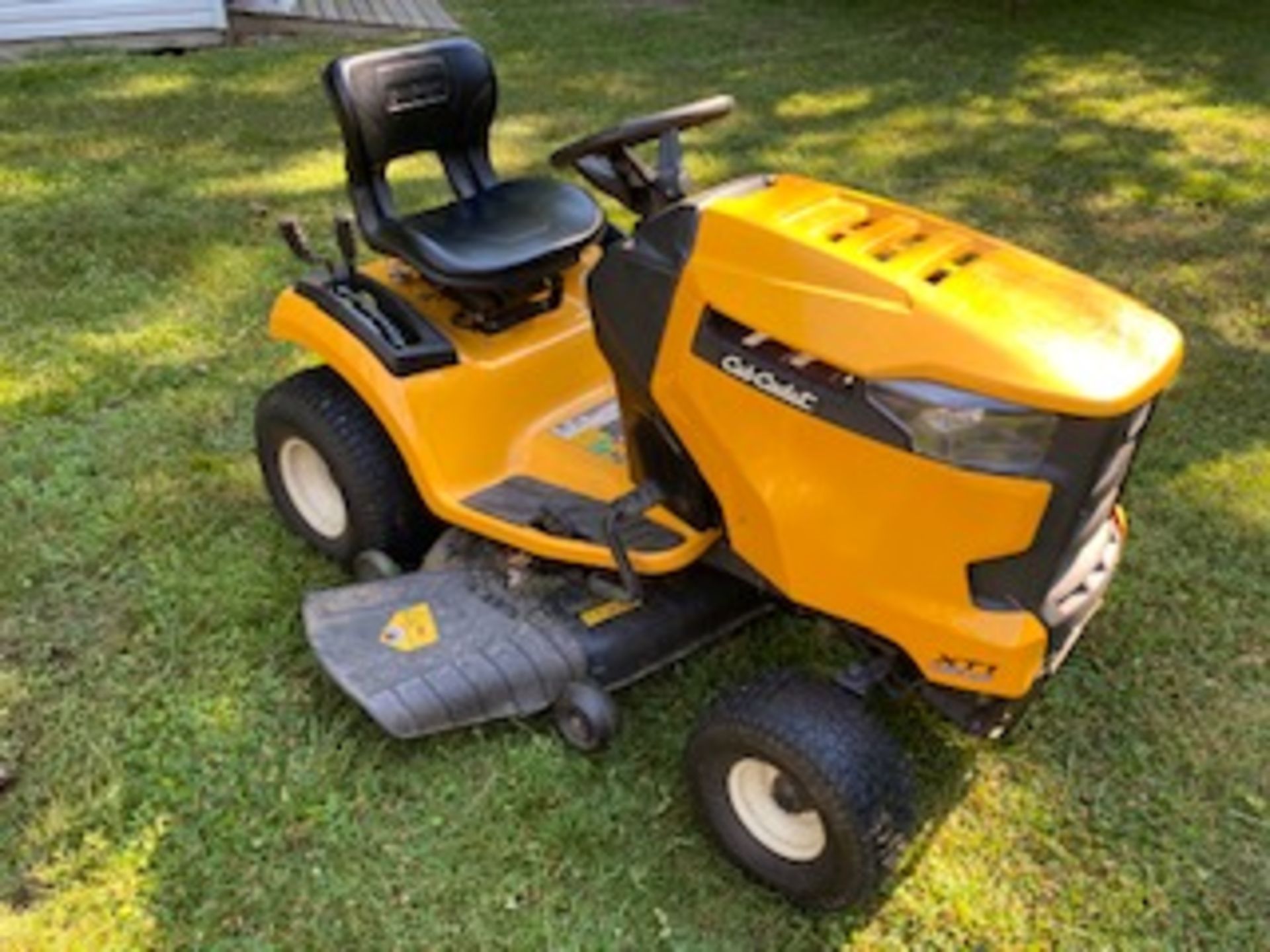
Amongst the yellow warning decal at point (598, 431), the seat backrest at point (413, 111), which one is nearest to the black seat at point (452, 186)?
the seat backrest at point (413, 111)

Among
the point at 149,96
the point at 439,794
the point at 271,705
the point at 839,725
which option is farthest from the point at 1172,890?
the point at 149,96

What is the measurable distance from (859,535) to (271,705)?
122 cm

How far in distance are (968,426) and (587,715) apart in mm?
889

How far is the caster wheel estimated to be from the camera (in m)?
2.22

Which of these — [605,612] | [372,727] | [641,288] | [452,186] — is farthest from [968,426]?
[452,186]

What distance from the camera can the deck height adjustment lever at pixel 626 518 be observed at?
7.23 feet

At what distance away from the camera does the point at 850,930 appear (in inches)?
79.7

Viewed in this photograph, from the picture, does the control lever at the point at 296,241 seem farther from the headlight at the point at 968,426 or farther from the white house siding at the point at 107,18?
the white house siding at the point at 107,18

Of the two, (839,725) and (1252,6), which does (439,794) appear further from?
(1252,6)

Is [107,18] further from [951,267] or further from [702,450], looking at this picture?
[951,267]

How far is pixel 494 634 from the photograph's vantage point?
7.57 ft

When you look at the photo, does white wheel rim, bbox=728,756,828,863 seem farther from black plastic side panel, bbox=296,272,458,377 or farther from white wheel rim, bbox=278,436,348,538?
white wheel rim, bbox=278,436,348,538

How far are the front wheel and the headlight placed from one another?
1.52ft

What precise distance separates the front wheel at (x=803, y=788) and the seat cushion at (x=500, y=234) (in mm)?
945
